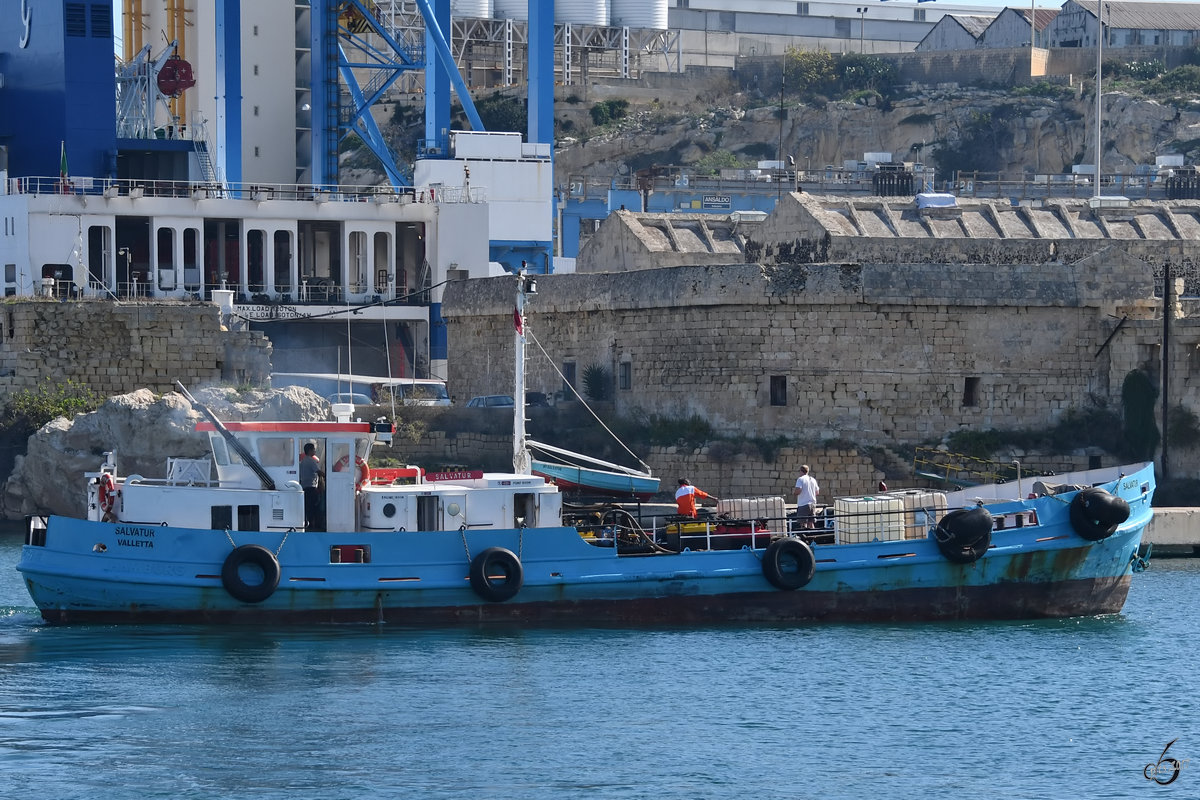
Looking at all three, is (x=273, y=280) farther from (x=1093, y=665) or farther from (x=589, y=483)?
(x=1093, y=665)

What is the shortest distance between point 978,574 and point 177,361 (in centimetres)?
1805

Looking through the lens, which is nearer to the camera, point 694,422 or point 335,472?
point 335,472

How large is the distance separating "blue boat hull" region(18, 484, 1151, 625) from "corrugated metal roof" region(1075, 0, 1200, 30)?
191 ft

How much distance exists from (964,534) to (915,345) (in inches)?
358

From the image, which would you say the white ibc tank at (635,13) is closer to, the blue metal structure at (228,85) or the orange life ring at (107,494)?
the blue metal structure at (228,85)

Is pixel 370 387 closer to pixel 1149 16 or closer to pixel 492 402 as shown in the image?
pixel 492 402

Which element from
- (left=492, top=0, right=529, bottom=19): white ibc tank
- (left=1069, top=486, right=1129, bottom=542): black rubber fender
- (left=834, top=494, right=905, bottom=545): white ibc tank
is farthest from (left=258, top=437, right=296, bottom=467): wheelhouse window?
(left=492, top=0, right=529, bottom=19): white ibc tank

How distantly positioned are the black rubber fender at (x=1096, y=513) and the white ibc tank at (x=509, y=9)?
57.5 m

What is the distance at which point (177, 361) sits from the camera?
37312 millimetres

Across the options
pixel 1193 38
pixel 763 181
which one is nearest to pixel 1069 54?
pixel 1193 38

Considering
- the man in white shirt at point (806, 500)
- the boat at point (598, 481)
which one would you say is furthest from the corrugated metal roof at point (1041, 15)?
the man in white shirt at point (806, 500)

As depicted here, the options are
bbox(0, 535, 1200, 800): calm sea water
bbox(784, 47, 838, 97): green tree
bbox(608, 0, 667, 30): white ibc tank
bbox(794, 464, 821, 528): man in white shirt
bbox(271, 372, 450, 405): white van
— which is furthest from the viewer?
bbox(608, 0, 667, 30): white ibc tank

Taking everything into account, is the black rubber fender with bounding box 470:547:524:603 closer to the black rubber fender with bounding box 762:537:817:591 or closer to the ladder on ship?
the black rubber fender with bounding box 762:537:817:591

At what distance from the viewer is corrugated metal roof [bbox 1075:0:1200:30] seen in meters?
80.2
